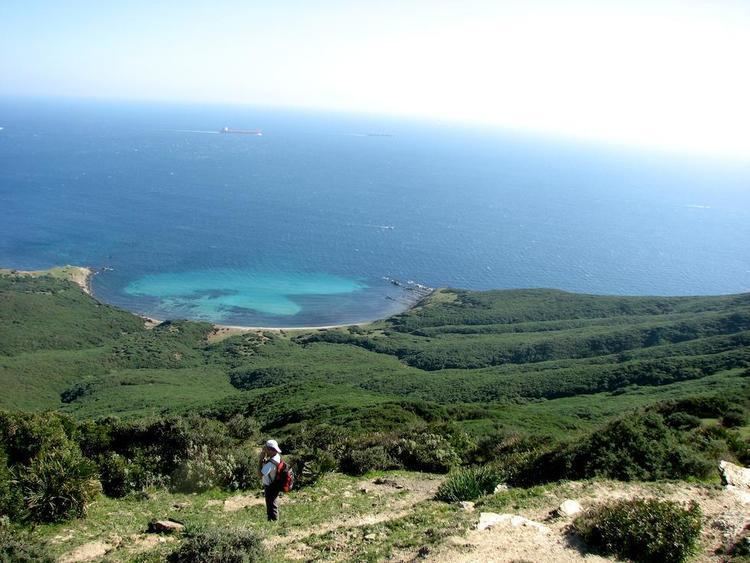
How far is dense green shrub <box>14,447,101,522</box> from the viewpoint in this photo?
44.6ft

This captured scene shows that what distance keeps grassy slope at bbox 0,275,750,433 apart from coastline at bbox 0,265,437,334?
272cm

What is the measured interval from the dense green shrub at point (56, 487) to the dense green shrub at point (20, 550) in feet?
5.70

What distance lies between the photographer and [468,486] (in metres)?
15.0

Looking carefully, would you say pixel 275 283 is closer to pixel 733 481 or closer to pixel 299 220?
pixel 299 220

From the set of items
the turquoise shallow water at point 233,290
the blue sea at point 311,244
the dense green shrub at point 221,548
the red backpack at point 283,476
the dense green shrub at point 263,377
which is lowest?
the dense green shrub at point 263,377

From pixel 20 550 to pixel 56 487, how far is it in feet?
10.1

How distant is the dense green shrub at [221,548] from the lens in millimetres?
10602

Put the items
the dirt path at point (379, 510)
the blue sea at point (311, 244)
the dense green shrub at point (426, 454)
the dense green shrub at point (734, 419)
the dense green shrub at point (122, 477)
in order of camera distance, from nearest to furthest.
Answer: the dirt path at point (379, 510), the dense green shrub at point (122, 477), the dense green shrub at point (426, 454), the dense green shrub at point (734, 419), the blue sea at point (311, 244)

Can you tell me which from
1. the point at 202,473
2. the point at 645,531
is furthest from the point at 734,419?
the point at 202,473

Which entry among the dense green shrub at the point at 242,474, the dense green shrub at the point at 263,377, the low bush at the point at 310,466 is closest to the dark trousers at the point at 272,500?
the low bush at the point at 310,466

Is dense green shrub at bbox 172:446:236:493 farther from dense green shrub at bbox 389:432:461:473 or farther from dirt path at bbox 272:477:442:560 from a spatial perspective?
dense green shrub at bbox 389:432:461:473

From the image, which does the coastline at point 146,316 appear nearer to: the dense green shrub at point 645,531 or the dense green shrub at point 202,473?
the dense green shrub at point 202,473

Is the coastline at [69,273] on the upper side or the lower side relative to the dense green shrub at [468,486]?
lower

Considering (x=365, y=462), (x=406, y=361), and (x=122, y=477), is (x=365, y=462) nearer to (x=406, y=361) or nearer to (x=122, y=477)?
(x=122, y=477)
